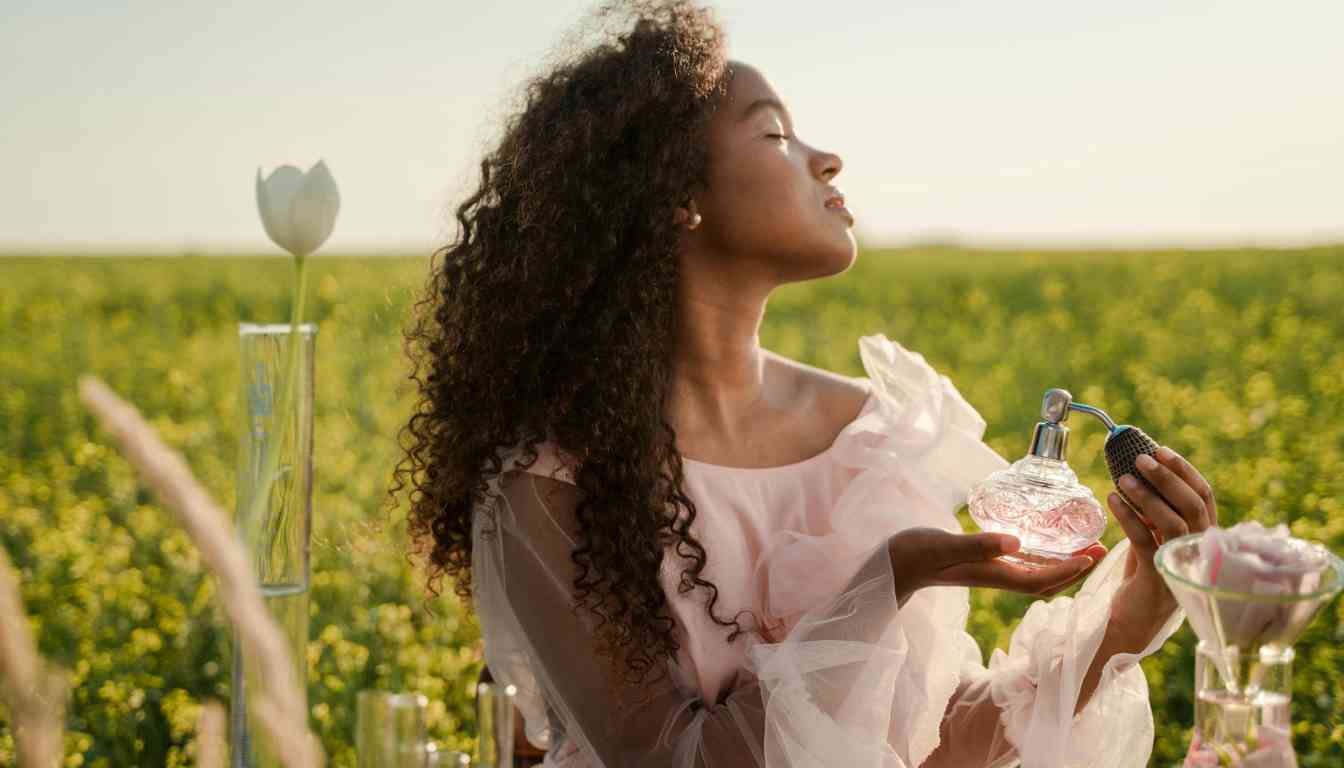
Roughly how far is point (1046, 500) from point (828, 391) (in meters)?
0.95

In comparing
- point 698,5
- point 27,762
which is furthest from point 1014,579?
point 27,762

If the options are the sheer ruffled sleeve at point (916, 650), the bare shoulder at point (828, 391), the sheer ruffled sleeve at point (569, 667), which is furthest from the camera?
the bare shoulder at point (828, 391)

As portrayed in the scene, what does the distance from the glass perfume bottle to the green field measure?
4.17 ft

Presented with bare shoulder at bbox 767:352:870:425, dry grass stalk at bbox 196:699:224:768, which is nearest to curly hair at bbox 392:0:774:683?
bare shoulder at bbox 767:352:870:425

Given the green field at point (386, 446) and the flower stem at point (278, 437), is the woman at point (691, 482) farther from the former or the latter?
the flower stem at point (278, 437)

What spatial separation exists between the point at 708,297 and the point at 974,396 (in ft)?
18.7

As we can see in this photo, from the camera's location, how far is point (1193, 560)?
1.18 m

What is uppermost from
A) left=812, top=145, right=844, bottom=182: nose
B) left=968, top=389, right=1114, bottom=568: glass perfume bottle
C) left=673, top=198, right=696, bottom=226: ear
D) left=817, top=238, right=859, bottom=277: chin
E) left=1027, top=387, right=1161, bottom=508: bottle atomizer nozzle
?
left=812, top=145, right=844, bottom=182: nose

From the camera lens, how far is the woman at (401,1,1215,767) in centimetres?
205

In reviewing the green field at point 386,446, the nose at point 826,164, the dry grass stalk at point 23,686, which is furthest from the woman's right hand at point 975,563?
the dry grass stalk at point 23,686

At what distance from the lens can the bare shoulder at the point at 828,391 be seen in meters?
2.67

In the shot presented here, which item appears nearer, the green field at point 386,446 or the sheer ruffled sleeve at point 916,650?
the sheer ruffled sleeve at point 916,650

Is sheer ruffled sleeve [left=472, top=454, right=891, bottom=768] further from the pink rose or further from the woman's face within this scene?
the pink rose

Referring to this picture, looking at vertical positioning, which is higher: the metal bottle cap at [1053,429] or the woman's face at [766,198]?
the woman's face at [766,198]
